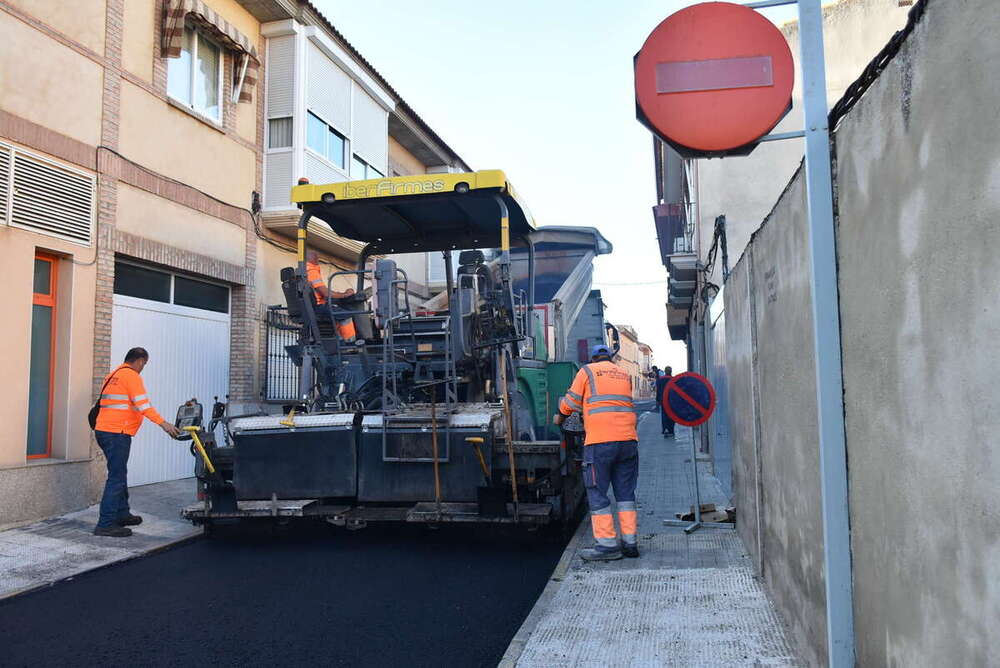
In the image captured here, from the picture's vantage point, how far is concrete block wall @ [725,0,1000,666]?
5.62ft

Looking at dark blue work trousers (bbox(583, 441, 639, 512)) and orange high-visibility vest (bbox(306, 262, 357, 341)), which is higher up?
orange high-visibility vest (bbox(306, 262, 357, 341))

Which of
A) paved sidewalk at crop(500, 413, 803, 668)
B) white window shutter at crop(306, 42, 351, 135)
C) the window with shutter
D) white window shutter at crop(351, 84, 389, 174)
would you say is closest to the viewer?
paved sidewalk at crop(500, 413, 803, 668)

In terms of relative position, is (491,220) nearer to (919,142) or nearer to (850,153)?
(850,153)

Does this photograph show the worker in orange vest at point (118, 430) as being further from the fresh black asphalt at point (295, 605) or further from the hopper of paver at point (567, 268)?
the hopper of paver at point (567, 268)

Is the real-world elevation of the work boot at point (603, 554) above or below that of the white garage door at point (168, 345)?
below

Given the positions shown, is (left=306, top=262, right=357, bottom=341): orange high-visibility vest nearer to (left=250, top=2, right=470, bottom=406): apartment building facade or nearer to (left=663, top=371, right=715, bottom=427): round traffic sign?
(left=663, top=371, right=715, bottom=427): round traffic sign

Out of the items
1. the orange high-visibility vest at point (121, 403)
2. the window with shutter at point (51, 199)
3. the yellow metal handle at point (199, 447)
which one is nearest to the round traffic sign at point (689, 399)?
the yellow metal handle at point (199, 447)

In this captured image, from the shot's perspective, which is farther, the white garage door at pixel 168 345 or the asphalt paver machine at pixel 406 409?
the white garage door at pixel 168 345

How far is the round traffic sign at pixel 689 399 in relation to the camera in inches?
263

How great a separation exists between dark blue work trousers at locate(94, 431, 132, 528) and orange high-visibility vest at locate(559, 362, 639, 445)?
160 inches

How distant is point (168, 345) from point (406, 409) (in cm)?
522

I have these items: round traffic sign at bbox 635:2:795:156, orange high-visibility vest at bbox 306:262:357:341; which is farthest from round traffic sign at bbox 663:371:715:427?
round traffic sign at bbox 635:2:795:156

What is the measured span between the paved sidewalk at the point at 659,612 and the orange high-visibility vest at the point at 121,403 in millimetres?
4116

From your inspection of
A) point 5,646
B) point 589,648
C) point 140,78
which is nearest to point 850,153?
point 589,648
